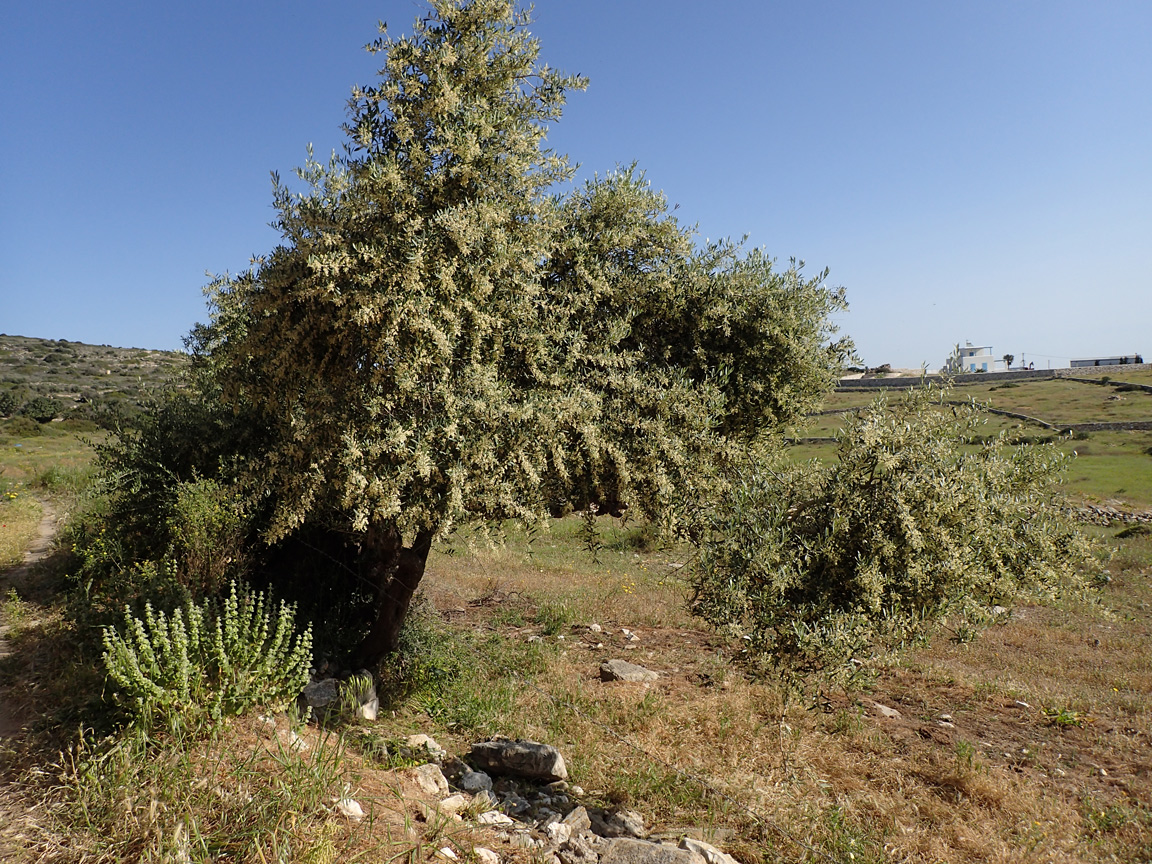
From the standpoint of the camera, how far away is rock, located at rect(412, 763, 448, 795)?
729 cm

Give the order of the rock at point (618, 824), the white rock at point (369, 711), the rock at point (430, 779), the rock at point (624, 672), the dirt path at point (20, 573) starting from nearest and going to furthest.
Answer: the rock at point (430, 779) → the rock at point (618, 824) → the dirt path at point (20, 573) → the white rock at point (369, 711) → the rock at point (624, 672)

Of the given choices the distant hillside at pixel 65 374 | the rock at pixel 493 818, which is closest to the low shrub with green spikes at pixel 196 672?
the rock at pixel 493 818

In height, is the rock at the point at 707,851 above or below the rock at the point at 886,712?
above

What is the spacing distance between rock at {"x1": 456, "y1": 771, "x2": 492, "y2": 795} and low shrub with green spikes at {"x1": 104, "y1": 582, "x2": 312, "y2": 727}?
2.30m

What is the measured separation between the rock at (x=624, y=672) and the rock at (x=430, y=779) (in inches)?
203

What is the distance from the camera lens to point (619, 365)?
9250 millimetres

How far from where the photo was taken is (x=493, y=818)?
6824mm

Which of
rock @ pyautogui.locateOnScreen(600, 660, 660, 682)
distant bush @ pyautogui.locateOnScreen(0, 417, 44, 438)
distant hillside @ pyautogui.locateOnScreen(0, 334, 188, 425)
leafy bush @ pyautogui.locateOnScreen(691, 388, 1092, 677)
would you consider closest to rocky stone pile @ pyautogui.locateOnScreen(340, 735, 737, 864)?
leafy bush @ pyautogui.locateOnScreen(691, 388, 1092, 677)

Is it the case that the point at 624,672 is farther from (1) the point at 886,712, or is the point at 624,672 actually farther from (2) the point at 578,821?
(2) the point at 578,821

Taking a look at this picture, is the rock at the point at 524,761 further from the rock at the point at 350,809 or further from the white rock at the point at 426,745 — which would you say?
the rock at the point at 350,809

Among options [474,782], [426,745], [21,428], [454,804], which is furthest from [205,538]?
[21,428]

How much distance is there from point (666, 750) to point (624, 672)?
290 centimetres

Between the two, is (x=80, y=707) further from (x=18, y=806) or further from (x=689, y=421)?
(x=689, y=421)

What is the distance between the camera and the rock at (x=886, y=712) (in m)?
11.5
